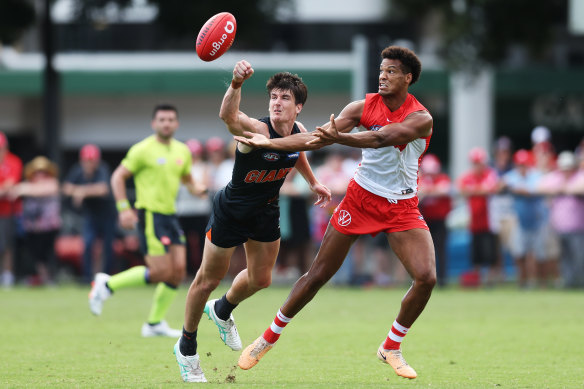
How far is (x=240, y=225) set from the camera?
330 inches

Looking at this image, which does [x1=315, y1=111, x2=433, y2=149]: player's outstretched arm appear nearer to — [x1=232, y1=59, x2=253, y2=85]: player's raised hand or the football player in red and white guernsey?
the football player in red and white guernsey

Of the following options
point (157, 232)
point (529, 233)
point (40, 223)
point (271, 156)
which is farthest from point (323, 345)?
point (40, 223)

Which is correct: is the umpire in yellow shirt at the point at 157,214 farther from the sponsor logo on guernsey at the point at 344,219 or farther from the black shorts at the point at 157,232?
the sponsor logo on guernsey at the point at 344,219

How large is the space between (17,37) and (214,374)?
1423 centimetres

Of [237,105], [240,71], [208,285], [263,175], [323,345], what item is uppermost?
[240,71]

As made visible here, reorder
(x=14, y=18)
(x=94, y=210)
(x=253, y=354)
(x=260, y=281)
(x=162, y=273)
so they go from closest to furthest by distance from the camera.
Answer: (x=253, y=354) < (x=260, y=281) < (x=162, y=273) < (x=94, y=210) < (x=14, y=18)

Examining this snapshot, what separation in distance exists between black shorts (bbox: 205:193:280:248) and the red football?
1.22 metres

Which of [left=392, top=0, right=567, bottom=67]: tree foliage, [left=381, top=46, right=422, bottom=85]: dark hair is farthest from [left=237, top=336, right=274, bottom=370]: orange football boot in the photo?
[left=392, top=0, right=567, bottom=67]: tree foliage

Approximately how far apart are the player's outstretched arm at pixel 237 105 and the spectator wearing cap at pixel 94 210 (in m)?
10.5

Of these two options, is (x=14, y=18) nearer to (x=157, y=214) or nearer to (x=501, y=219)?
(x=501, y=219)

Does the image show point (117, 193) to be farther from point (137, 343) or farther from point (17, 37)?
point (17, 37)

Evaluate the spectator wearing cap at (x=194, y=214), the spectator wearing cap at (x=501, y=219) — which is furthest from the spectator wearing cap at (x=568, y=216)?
the spectator wearing cap at (x=194, y=214)

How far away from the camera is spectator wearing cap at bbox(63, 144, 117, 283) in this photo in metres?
18.2

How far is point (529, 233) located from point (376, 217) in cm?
980
